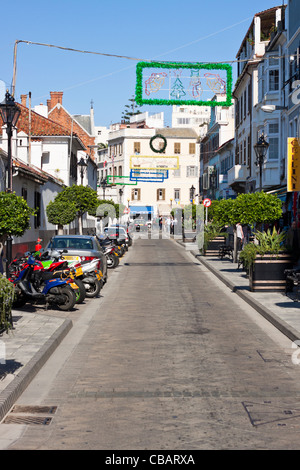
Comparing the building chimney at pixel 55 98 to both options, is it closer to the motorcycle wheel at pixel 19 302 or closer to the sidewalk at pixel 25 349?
the motorcycle wheel at pixel 19 302

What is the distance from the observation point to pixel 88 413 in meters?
7.05

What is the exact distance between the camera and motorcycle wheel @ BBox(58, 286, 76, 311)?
14919mm

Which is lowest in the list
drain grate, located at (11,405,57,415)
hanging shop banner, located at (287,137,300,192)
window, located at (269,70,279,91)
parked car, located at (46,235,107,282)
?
drain grate, located at (11,405,57,415)

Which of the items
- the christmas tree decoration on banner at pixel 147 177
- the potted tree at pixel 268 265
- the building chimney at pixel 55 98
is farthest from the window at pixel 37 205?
the building chimney at pixel 55 98

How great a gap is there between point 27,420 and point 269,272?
11978 millimetres

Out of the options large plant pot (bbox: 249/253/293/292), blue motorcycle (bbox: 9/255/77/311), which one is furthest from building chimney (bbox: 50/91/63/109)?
blue motorcycle (bbox: 9/255/77/311)

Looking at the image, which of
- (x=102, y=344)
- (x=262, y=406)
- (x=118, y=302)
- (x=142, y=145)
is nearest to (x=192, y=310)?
(x=118, y=302)

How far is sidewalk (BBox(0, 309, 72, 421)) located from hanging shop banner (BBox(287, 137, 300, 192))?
1539 cm

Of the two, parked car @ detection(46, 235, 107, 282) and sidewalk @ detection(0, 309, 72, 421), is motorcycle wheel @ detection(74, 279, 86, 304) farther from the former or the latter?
parked car @ detection(46, 235, 107, 282)

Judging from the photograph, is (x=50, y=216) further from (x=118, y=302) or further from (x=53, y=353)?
(x=53, y=353)

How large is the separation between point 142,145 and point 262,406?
96890 millimetres

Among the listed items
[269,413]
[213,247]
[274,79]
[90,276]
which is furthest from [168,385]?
[274,79]

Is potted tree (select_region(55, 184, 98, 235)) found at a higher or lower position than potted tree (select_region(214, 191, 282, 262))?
higher
